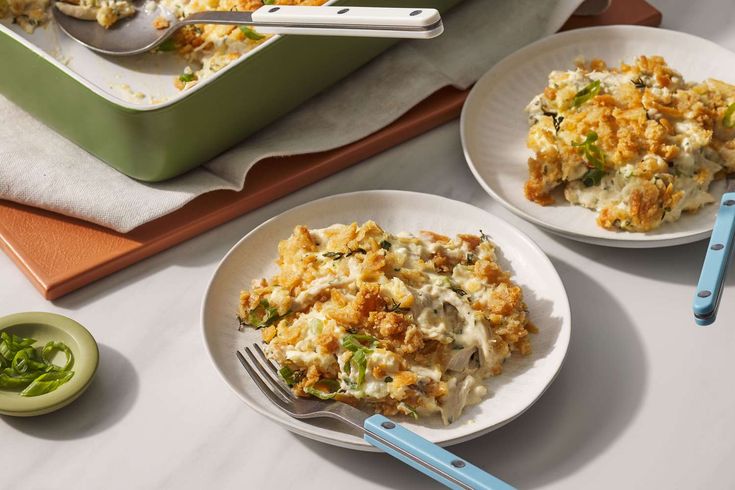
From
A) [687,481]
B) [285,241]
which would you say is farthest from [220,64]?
[687,481]

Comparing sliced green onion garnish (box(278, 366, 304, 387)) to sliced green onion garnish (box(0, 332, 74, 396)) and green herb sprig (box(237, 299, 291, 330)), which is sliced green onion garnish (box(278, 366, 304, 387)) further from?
sliced green onion garnish (box(0, 332, 74, 396))

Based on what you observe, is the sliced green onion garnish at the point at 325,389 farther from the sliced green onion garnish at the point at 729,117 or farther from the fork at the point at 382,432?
the sliced green onion garnish at the point at 729,117

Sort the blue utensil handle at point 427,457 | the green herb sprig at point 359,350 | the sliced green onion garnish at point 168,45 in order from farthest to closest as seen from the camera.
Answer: the sliced green onion garnish at point 168,45, the green herb sprig at point 359,350, the blue utensil handle at point 427,457

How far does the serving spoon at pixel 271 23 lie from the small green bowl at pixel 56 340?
2.03ft

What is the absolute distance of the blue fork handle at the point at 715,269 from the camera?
1.37 metres

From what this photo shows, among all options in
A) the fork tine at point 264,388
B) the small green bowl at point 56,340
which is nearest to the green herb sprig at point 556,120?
the fork tine at point 264,388

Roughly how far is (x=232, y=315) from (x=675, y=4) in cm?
148

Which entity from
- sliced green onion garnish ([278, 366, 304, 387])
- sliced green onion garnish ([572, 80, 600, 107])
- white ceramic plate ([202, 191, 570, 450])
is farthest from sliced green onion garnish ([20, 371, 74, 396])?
sliced green onion garnish ([572, 80, 600, 107])

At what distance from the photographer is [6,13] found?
7.26 feet

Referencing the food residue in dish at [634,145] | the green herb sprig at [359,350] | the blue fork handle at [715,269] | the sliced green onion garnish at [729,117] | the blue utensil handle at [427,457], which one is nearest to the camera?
the blue utensil handle at [427,457]

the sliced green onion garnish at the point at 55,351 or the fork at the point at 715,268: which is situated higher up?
the fork at the point at 715,268

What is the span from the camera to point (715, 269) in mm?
1419

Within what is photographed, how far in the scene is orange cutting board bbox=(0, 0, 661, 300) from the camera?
184 centimetres

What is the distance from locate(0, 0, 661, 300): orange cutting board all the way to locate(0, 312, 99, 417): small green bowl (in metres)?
0.15
